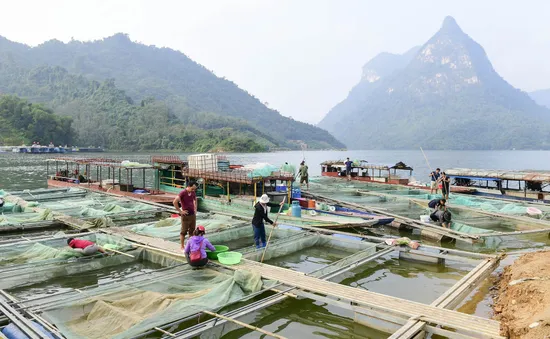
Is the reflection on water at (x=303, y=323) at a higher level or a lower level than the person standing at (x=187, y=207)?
lower

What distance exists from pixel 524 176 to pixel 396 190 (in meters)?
7.38

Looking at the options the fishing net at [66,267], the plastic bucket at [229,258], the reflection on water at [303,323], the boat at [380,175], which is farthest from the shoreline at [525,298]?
→ the boat at [380,175]

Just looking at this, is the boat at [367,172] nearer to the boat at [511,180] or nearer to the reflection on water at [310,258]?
the boat at [511,180]

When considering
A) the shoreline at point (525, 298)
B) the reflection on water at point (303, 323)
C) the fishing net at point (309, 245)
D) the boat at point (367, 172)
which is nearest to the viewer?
the shoreline at point (525, 298)

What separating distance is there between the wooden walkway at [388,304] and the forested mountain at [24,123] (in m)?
110

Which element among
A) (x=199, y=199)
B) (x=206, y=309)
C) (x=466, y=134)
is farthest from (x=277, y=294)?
(x=466, y=134)

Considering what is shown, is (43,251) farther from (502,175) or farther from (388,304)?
(502,175)

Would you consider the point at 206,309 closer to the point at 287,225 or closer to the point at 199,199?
the point at 287,225

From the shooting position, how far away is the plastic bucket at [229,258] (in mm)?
9266

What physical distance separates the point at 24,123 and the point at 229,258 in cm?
11432

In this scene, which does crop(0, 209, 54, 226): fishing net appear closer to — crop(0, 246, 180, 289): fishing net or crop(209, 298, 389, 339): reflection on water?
crop(0, 246, 180, 289): fishing net

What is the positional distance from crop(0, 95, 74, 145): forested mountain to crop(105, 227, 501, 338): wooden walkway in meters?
110

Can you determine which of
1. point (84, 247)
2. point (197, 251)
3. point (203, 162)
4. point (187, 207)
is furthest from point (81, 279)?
point (203, 162)

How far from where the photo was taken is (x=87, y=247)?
34.0 ft
